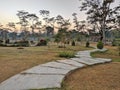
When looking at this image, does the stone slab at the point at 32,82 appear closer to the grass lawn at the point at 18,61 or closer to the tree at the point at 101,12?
the grass lawn at the point at 18,61

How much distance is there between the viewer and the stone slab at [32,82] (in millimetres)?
4529

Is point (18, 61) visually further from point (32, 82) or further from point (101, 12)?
point (101, 12)

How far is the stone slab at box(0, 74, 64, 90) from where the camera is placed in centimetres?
453

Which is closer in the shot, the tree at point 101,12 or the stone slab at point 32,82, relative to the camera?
the stone slab at point 32,82

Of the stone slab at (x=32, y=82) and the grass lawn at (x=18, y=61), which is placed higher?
the grass lawn at (x=18, y=61)

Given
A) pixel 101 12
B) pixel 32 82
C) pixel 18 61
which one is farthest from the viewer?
pixel 101 12

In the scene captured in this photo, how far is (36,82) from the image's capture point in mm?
4941

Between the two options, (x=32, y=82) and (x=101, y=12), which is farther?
(x=101, y=12)

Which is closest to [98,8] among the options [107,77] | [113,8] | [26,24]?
[113,8]

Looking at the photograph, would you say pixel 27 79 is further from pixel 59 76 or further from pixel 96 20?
pixel 96 20

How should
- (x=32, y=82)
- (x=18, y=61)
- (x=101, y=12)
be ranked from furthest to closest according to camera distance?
1. (x=101, y=12)
2. (x=18, y=61)
3. (x=32, y=82)

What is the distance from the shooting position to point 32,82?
4922 mm

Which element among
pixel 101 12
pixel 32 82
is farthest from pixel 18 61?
pixel 101 12

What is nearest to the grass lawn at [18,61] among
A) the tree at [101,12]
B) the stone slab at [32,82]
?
the stone slab at [32,82]
